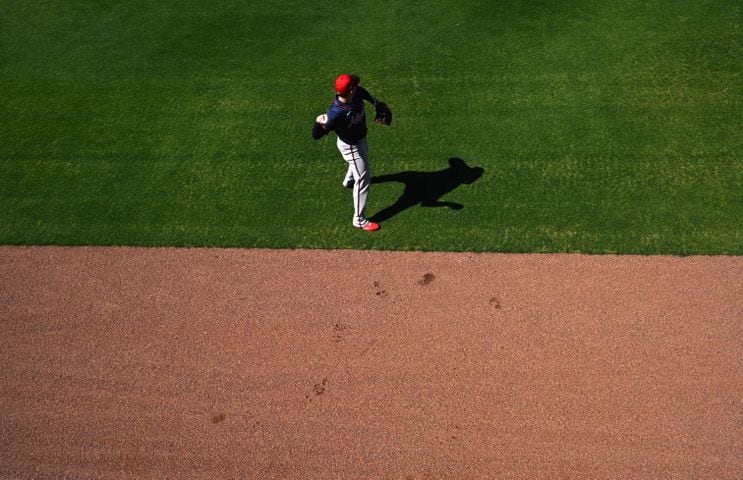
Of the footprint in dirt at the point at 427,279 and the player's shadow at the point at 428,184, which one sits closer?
the footprint in dirt at the point at 427,279

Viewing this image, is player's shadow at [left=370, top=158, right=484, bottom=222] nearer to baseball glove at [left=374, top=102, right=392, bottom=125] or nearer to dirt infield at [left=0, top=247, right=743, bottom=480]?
dirt infield at [left=0, top=247, right=743, bottom=480]

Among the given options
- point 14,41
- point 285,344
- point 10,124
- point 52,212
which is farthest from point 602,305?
point 14,41

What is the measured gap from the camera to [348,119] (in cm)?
697

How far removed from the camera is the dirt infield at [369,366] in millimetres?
5695

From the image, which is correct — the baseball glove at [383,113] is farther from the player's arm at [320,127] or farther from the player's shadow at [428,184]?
the player's shadow at [428,184]

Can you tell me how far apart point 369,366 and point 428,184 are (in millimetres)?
2746

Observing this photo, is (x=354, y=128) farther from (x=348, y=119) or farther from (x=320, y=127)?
(x=320, y=127)

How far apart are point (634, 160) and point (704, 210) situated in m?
1.06

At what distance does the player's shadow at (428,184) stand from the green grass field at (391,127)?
52 millimetres

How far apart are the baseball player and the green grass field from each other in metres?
0.40

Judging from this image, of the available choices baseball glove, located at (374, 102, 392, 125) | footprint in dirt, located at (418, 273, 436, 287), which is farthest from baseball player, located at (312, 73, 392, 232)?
footprint in dirt, located at (418, 273, 436, 287)

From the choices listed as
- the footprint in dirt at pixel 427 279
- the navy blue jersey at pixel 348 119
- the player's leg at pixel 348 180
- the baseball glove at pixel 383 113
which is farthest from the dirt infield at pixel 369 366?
the baseball glove at pixel 383 113

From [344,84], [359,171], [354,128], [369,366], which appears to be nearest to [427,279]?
[369,366]

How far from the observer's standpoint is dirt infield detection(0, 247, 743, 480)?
18.7 ft
